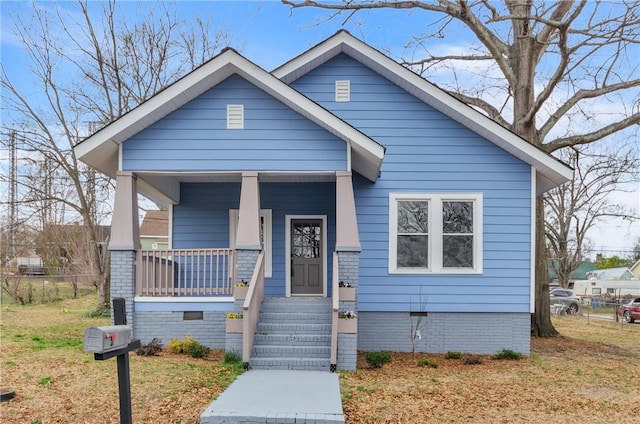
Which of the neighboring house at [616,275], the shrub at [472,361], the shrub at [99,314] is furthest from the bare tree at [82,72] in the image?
the neighboring house at [616,275]

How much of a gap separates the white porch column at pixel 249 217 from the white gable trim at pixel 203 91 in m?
1.56

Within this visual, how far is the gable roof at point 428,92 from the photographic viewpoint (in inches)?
417

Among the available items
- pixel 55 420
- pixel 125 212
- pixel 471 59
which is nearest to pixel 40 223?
pixel 125 212

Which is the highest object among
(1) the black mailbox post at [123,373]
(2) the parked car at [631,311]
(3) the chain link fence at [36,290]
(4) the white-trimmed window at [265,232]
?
(4) the white-trimmed window at [265,232]

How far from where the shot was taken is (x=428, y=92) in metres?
10.9

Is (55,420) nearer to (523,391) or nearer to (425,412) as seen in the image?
(425,412)

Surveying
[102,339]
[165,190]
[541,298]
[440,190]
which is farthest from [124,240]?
[541,298]

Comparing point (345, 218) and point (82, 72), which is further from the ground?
point (82, 72)

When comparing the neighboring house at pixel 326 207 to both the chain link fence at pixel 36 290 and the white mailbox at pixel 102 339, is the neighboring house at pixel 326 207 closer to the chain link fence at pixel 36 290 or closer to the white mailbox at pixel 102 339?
the white mailbox at pixel 102 339

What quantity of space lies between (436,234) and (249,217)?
13.7 ft

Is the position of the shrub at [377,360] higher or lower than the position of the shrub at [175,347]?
lower

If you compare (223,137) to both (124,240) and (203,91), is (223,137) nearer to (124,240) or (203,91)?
(203,91)

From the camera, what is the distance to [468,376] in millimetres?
8773

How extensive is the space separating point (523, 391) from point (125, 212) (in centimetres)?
735
